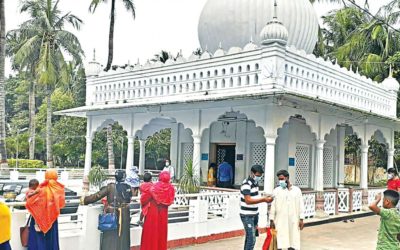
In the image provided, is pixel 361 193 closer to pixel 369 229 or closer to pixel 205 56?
pixel 369 229

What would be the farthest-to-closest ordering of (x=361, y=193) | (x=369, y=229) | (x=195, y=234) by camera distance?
(x=361, y=193), (x=369, y=229), (x=195, y=234)

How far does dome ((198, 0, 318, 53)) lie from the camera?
1393 cm

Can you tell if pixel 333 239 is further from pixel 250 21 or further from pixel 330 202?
pixel 250 21

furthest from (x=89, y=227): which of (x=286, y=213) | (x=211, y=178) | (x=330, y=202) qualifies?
(x=330, y=202)

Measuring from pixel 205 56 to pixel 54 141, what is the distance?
2681 centimetres

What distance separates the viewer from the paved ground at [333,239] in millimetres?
9064

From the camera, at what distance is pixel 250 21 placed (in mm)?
13945

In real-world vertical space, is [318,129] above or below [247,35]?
below

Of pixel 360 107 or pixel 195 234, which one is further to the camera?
pixel 360 107

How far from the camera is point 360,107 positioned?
13664 mm

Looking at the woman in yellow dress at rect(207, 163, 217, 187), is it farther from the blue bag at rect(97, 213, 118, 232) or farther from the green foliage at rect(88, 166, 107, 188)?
the blue bag at rect(97, 213, 118, 232)

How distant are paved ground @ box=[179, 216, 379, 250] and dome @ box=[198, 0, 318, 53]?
5677 mm

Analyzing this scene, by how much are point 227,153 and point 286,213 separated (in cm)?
831

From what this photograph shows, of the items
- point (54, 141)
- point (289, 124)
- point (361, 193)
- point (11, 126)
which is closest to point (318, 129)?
point (289, 124)
